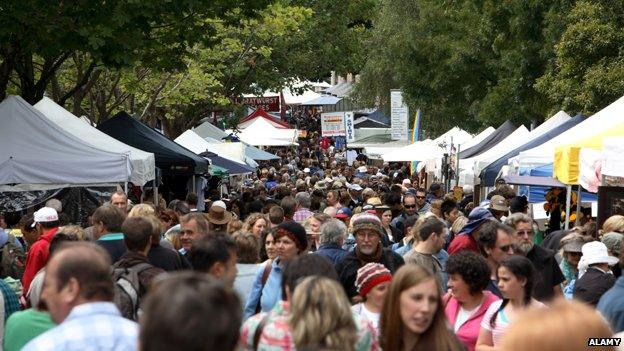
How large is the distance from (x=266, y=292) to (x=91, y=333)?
343 centimetres

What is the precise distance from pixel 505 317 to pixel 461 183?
22420 millimetres

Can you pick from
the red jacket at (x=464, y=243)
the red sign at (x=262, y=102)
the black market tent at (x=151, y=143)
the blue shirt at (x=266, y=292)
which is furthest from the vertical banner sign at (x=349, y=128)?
the blue shirt at (x=266, y=292)

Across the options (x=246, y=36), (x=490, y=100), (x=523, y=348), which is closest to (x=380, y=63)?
(x=246, y=36)

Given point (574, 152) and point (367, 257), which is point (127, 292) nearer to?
point (367, 257)

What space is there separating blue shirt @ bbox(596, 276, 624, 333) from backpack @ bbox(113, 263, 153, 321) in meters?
2.67

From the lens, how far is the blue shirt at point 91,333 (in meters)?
4.48

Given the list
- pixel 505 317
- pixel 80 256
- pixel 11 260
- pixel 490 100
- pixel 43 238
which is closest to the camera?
pixel 80 256

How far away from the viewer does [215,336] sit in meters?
3.18

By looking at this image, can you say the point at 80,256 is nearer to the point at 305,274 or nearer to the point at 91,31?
the point at 305,274

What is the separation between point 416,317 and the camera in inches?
223

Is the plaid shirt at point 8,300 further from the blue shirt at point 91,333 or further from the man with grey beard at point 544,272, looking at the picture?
the man with grey beard at point 544,272

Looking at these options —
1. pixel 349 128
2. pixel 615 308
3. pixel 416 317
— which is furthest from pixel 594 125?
pixel 349 128

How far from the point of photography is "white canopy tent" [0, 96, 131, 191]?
1554 cm

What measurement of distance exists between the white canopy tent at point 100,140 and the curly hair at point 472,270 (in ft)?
31.7
